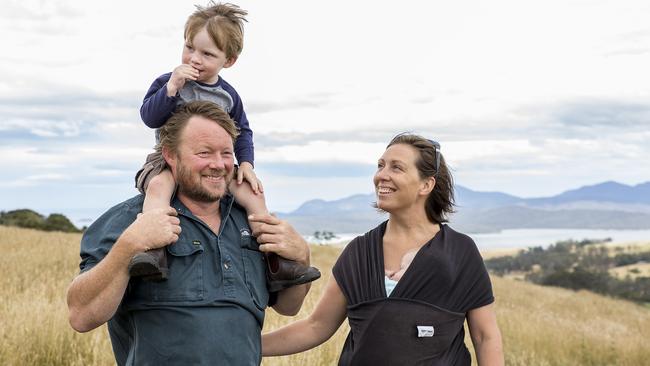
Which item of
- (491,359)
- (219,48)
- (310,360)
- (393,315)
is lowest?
(310,360)

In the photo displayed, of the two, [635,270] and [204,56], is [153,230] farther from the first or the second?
[635,270]

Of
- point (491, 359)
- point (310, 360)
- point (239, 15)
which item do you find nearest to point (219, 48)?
point (239, 15)

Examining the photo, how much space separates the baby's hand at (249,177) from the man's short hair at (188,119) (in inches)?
13.6

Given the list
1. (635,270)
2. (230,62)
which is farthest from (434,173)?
(635,270)

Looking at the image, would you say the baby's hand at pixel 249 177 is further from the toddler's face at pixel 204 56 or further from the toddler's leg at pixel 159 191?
the toddler's face at pixel 204 56

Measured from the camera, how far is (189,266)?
3.78 m

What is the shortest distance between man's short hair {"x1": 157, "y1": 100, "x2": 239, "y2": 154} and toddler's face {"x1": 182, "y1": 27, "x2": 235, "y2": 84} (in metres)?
0.41

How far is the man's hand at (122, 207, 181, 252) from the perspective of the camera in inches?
140

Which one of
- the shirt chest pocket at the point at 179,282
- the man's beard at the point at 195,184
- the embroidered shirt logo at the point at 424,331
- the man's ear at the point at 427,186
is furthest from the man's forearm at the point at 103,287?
the man's ear at the point at 427,186

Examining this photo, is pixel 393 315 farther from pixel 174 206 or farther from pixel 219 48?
pixel 219 48

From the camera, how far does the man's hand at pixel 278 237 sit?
399cm

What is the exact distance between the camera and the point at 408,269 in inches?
173

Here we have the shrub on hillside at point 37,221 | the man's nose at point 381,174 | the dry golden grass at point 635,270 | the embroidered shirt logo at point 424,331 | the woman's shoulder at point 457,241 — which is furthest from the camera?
the dry golden grass at point 635,270

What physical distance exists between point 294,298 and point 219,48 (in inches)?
54.9
